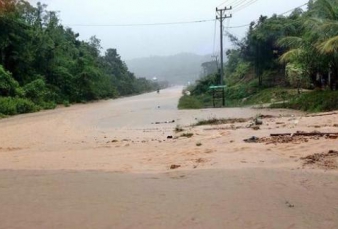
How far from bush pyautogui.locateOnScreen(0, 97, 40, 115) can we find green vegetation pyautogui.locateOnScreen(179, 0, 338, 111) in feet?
40.7

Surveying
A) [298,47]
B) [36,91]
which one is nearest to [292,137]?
[298,47]

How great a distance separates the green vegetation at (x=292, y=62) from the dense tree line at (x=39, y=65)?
1318cm

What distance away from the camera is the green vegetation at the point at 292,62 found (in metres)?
21.1

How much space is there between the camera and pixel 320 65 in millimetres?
22656

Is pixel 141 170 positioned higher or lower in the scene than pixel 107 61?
lower

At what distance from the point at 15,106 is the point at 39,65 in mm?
13183

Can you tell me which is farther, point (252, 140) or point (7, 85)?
point (7, 85)

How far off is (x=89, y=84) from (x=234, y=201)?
4599 centimetres

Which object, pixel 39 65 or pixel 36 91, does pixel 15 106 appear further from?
pixel 39 65

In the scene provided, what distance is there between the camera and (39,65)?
42781 millimetres

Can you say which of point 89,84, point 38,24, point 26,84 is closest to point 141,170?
point 26,84

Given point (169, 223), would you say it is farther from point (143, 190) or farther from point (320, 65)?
point (320, 65)

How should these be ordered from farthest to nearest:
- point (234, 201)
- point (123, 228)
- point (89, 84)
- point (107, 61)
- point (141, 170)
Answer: point (107, 61)
point (89, 84)
point (141, 170)
point (234, 201)
point (123, 228)

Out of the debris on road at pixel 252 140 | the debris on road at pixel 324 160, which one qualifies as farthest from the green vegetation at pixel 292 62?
the debris on road at pixel 324 160
